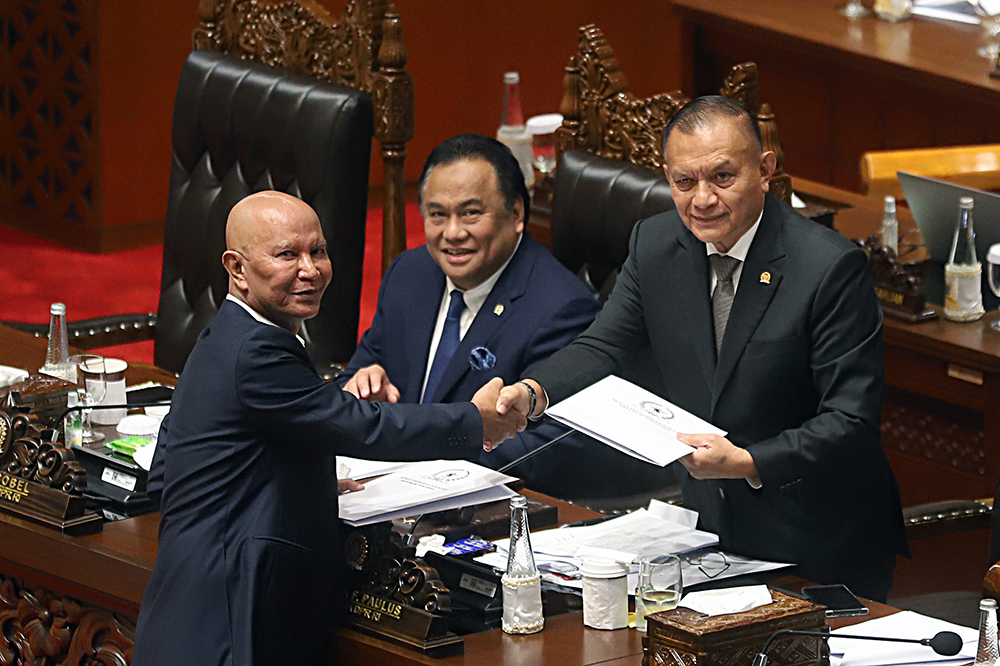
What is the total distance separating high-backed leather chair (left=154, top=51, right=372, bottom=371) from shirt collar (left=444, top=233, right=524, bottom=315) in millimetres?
430

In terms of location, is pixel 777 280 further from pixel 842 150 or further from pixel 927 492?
pixel 842 150

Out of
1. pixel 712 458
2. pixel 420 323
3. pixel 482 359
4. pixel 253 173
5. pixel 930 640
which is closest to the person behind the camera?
pixel 930 640

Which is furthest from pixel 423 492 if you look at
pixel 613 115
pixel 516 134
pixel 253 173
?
pixel 516 134

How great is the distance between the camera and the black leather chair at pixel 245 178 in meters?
3.83

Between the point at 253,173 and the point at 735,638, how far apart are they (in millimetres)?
2210

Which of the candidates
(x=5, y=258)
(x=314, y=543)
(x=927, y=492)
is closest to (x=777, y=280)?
(x=314, y=543)

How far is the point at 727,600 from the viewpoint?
240cm

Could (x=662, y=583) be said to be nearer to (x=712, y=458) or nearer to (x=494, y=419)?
(x=712, y=458)

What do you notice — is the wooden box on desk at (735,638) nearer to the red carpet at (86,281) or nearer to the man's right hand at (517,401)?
the man's right hand at (517,401)

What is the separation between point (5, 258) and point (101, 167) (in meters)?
0.52

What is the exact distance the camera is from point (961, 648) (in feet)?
7.52

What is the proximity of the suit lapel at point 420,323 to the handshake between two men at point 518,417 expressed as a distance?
6cm

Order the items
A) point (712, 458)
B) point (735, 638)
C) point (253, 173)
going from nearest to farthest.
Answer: point (735, 638) < point (712, 458) < point (253, 173)

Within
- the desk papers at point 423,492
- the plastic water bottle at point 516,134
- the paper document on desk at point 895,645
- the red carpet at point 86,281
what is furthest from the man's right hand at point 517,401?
the red carpet at point 86,281
